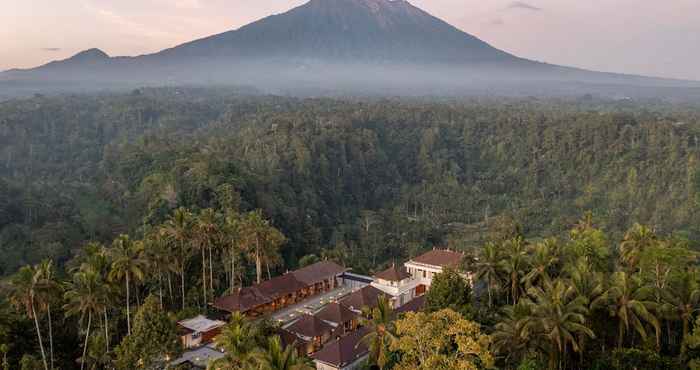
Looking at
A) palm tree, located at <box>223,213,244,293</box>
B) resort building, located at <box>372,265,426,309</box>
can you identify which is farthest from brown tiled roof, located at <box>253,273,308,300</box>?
resort building, located at <box>372,265,426,309</box>

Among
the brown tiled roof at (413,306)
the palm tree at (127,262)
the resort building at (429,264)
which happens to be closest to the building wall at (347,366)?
the brown tiled roof at (413,306)

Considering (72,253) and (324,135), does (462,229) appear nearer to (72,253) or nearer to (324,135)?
(324,135)

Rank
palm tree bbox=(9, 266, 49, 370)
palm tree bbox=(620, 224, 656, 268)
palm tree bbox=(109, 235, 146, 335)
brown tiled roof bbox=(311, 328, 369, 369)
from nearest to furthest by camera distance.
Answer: palm tree bbox=(9, 266, 49, 370)
brown tiled roof bbox=(311, 328, 369, 369)
palm tree bbox=(109, 235, 146, 335)
palm tree bbox=(620, 224, 656, 268)

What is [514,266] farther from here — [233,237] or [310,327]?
[233,237]

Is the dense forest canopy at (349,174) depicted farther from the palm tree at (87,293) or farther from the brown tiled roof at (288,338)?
the palm tree at (87,293)

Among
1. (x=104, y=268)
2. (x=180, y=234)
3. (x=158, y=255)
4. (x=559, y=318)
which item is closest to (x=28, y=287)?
(x=104, y=268)

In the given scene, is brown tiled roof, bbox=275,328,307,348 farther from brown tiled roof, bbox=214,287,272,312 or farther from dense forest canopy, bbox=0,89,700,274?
dense forest canopy, bbox=0,89,700,274
